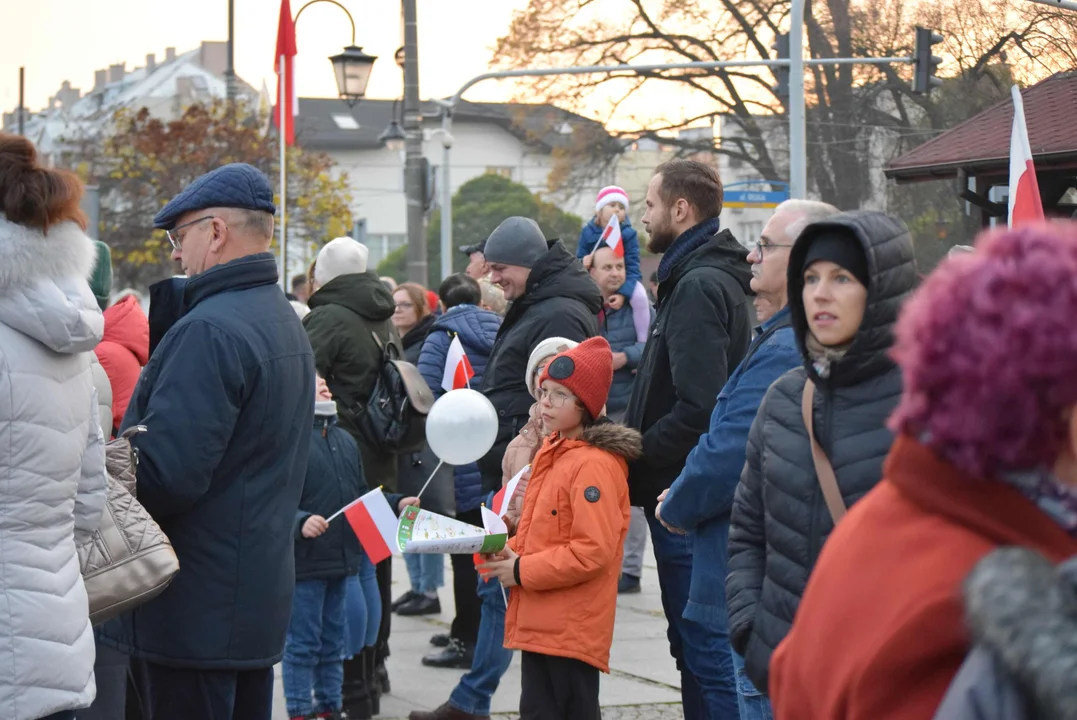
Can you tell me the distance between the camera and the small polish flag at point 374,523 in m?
5.52

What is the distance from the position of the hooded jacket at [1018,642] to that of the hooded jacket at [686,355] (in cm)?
325

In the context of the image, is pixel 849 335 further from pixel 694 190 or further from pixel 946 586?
pixel 694 190

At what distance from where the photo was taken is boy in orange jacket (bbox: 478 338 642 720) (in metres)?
4.59

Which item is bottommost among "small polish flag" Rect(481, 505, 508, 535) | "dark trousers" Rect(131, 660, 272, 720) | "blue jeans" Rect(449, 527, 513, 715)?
"blue jeans" Rect(449, 527, 513, 715)

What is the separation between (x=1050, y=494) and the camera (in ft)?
5.12

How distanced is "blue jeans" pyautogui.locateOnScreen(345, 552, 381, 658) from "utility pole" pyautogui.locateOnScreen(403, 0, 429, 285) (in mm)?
10356

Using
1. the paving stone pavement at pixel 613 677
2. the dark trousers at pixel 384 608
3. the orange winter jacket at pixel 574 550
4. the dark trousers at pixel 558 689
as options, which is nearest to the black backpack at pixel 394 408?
the dark trousers at pixel 384 608

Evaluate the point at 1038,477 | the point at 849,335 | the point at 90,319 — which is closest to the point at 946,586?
the point at 1038,477

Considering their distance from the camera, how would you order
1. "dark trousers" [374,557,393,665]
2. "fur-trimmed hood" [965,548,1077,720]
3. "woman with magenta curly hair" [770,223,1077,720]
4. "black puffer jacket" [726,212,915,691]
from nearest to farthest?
"fur-trimmed hood" [965,548,1077,720] < "woman with magenta curly hair" [770,223,1077,720] < "black puffer jacket" [726,212,915,691] < "dark trousers" [374,557,393,665]

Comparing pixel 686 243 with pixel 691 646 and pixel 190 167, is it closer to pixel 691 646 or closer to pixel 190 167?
pixel 691 646

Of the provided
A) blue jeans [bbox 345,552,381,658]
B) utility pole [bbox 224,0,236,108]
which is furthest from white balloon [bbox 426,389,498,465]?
utility pole [bbox 224,0,236,108]

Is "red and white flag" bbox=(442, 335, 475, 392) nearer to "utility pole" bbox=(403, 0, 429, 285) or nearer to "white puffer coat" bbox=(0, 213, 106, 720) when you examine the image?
"white puffer coat" bbox=(0, 213, 106, 720)

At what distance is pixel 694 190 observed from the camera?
17.0 ft

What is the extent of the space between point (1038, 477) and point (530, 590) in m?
3.25
